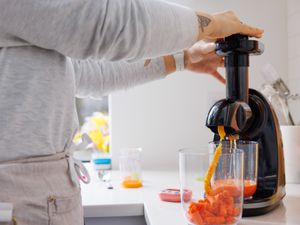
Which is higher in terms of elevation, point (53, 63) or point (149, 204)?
point (53, 63)

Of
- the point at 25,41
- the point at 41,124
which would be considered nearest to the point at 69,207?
the point at 41,124

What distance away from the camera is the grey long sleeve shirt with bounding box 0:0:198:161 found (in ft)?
2.03

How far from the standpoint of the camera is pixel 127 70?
1119mm

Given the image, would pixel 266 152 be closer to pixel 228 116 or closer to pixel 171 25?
pixel 228 116

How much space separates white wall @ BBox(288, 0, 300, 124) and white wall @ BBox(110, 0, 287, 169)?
0.03 meters

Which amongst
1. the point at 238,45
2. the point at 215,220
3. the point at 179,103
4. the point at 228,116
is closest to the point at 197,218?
the point at 215,220

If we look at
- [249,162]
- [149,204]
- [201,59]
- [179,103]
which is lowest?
[149,204]

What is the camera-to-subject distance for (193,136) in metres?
1.51

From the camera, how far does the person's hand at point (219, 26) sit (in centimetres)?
73

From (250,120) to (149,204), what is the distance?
0.31m

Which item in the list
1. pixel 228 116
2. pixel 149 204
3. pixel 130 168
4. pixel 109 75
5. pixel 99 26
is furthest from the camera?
pixel 130 168

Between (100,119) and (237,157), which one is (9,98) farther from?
(100,119)

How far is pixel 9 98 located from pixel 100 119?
42.3 inches

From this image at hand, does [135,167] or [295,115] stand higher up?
[295,115]
